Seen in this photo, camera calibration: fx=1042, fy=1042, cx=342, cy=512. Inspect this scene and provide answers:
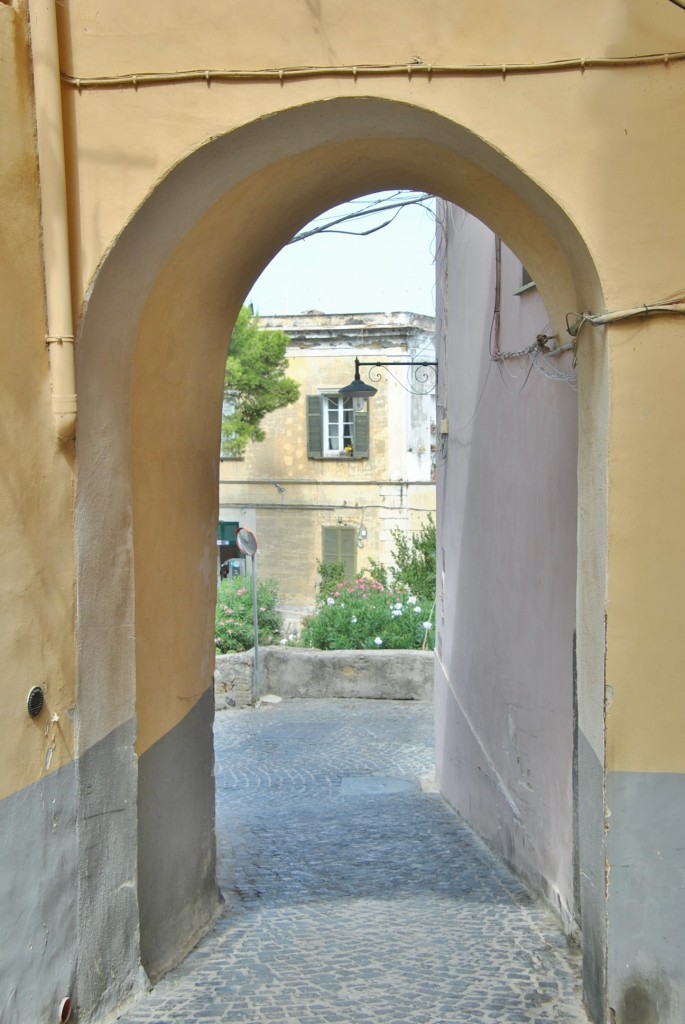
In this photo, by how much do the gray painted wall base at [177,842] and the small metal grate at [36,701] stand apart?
1.04 metres

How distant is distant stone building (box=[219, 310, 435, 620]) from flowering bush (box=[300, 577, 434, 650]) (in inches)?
364

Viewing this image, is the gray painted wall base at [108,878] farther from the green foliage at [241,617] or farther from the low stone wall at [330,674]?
the green foliage at [241,617]

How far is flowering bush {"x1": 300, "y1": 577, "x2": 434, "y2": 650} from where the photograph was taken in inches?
640

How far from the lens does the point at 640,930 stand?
4.04m

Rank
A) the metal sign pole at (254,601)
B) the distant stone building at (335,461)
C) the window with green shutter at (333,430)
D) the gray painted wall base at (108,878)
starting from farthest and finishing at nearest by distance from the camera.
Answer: the window with green shutter at (333,430) → the distant stone building at (335,461) → the metal sign pole at (254,601) → the gray painted wall base at (108,878)

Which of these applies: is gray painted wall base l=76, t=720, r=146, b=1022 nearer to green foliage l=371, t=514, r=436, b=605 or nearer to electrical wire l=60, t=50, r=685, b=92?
electrical wire l=60, t=50, r=685, b=92

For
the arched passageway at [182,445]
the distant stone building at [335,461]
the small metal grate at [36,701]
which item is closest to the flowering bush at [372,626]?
the distant stone building at [335,461]

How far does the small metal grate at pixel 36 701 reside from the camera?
3.85 m

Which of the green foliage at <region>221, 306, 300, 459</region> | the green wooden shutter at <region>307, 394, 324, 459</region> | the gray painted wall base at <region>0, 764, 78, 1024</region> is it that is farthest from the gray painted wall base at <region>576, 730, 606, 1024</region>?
the green wooden shutter at <region>307, 394, 324, 459</region>

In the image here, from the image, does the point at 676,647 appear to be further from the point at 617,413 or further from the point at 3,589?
A: the point at 3,589

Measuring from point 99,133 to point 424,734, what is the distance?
10.4 metres

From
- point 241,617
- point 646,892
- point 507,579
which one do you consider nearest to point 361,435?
point 241,617

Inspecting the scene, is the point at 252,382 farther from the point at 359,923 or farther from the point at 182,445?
the point at 359,923

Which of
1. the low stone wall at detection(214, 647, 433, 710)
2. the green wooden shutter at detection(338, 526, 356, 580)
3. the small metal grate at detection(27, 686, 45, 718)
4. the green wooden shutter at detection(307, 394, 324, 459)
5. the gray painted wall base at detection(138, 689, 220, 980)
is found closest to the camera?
the small metal grate at detection(27, 686, 45, 718)
